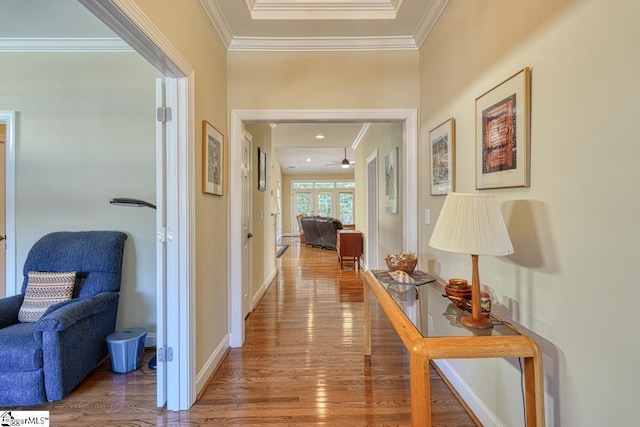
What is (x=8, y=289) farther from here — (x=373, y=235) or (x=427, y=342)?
(x=373, y=235)

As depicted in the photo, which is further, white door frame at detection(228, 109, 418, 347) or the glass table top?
white door frame at detection(228, 109, 418, 347)

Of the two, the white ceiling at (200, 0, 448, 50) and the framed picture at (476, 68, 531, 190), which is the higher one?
the white ceiling at (200, 0, 448, 50)

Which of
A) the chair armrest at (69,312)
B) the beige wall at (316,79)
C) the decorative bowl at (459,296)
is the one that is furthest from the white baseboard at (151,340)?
the decorative bowl at (459,296)

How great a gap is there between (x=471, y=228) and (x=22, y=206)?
11.1 ft

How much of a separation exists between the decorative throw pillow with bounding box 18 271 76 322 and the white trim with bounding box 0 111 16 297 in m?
0.45

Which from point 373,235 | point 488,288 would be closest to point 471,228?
point 488,288

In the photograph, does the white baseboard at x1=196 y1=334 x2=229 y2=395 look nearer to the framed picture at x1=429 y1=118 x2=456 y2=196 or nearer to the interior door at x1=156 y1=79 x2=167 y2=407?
the interior door at x1=156 y1=79 x2=167 y2=407

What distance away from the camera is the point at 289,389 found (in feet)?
6.38

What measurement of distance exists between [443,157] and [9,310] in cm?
319

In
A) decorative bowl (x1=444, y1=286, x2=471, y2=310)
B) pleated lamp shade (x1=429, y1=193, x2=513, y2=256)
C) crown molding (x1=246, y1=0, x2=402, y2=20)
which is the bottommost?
decorative bowl (x1=444, y1=286, x2=471, y2=310)

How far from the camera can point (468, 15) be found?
5.59 feet

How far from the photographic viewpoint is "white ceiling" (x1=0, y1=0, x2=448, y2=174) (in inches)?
81.5

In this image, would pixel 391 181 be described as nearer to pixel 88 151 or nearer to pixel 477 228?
pixel 477 228

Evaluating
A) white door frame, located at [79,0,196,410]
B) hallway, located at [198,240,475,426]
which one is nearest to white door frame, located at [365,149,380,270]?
hallway, located at [198,240,475,426]
